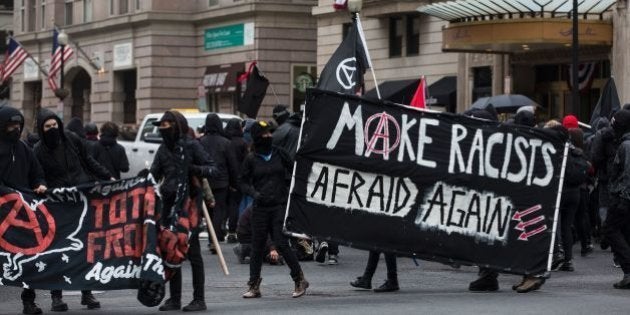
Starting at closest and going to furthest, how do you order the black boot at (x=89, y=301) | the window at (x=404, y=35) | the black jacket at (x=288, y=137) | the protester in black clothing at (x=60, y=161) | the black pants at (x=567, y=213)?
the protester in black clothing at (x=60, y=161) → the black boot at (x=89, y=301) → the black pants at (x=567, y=213) → the black jacket at (x=288, y=137) → the window at (x=404, y=35)

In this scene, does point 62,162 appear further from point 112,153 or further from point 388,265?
point 112,153

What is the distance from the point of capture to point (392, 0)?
4294cm

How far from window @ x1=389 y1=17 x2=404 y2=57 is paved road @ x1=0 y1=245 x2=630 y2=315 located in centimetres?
2704

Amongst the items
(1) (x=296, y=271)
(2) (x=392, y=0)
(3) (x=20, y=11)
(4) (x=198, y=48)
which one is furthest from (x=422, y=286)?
(3) (x=20, y=11)

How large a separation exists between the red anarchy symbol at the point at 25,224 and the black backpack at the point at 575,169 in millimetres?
6228

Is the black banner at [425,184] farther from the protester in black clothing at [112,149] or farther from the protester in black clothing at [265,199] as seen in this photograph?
the protester in black clothing at [112,149]

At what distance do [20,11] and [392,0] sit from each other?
32.0 m

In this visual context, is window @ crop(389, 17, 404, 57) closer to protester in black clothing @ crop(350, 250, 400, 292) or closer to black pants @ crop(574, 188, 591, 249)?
black pants @ crop(574, 188, 591, 249)

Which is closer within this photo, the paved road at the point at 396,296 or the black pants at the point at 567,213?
the paved road at the point at 396,296

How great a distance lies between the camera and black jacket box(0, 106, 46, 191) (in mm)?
12750

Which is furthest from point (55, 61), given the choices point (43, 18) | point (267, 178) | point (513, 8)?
point (267, 178)

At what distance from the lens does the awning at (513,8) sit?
3388 centimetres

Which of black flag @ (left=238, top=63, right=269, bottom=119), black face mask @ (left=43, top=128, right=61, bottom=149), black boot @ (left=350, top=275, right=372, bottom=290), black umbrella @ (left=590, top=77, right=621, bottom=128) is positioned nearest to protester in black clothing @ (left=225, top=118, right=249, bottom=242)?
black flag @ (left=238, top=63, right=269, bottom=119)

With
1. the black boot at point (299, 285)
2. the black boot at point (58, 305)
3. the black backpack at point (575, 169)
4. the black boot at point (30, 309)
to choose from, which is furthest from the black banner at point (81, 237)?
the black backpack at point (575, 169)
